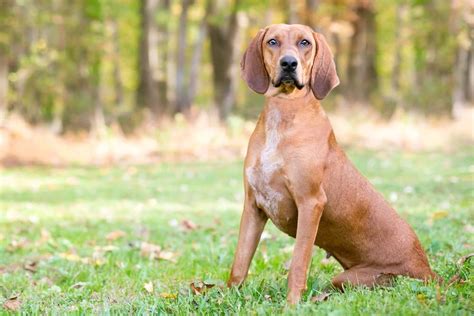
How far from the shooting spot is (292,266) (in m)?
4.23

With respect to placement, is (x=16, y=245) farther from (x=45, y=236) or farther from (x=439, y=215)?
Answer: (x=439, y=215)

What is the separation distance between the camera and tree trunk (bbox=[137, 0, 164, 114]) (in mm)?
23953

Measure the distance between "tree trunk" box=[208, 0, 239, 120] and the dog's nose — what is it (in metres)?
19.9

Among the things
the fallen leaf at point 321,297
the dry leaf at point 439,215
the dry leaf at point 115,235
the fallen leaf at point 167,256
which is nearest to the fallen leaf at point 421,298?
the fallen leaf at point 321,297

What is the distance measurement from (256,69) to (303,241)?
122 cm

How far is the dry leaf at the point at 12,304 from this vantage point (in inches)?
169

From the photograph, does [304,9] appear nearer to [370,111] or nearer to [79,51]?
[370,111]

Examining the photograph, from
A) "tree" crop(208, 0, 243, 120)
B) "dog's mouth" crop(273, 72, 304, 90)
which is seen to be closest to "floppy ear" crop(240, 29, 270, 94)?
"dog's mouth" crop(273, 72, 304, 90)

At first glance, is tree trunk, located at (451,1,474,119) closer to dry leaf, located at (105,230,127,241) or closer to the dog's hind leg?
dry leaf, located at (105,230,127,241)

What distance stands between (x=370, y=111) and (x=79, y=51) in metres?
10.1

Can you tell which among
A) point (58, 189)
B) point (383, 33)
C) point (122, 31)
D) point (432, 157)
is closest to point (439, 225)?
point (58, 189)

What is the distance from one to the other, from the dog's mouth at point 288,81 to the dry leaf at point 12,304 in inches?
85.3

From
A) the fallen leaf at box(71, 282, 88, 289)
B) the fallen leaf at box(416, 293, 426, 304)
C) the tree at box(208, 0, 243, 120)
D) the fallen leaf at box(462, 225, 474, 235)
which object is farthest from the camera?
the tree at box(208, 0, 243, 120)

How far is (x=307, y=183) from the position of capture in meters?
4.24
